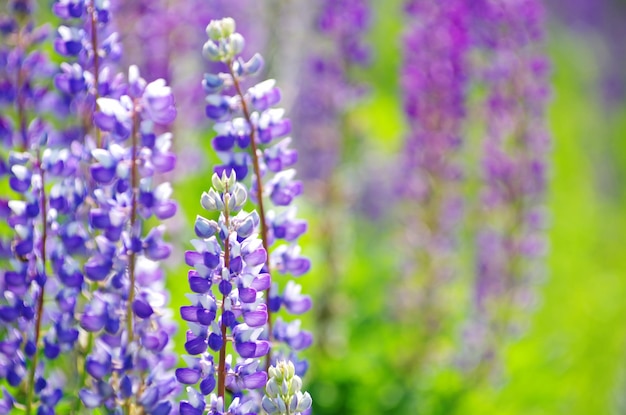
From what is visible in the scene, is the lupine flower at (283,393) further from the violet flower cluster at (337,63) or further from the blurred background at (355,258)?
the violet flower cluster at (337,63)

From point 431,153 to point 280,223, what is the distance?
1.67 m

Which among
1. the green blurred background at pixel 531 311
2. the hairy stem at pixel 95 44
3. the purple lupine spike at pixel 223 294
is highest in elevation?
the hairy stem at pixel 95 44

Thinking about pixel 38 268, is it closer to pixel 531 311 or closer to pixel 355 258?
pixel 531 311

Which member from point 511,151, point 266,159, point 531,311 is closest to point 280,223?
point 266,159

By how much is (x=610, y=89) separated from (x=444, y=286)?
6601 millimetres

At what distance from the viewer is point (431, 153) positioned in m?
3.05

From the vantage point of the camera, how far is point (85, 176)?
1686 mm

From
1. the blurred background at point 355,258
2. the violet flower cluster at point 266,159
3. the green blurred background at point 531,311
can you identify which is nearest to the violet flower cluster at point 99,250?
the violet flower cluster at point 266,159

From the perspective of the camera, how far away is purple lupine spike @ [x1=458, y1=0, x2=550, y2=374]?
2.90 meters

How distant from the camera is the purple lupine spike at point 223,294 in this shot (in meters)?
1.18

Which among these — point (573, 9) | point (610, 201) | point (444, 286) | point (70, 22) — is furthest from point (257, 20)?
point (573, 9)

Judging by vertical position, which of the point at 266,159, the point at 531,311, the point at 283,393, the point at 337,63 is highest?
the point at 337,63

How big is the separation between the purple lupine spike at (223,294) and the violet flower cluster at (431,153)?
179cm

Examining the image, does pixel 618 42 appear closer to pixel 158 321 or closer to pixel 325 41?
pixel 325 41
